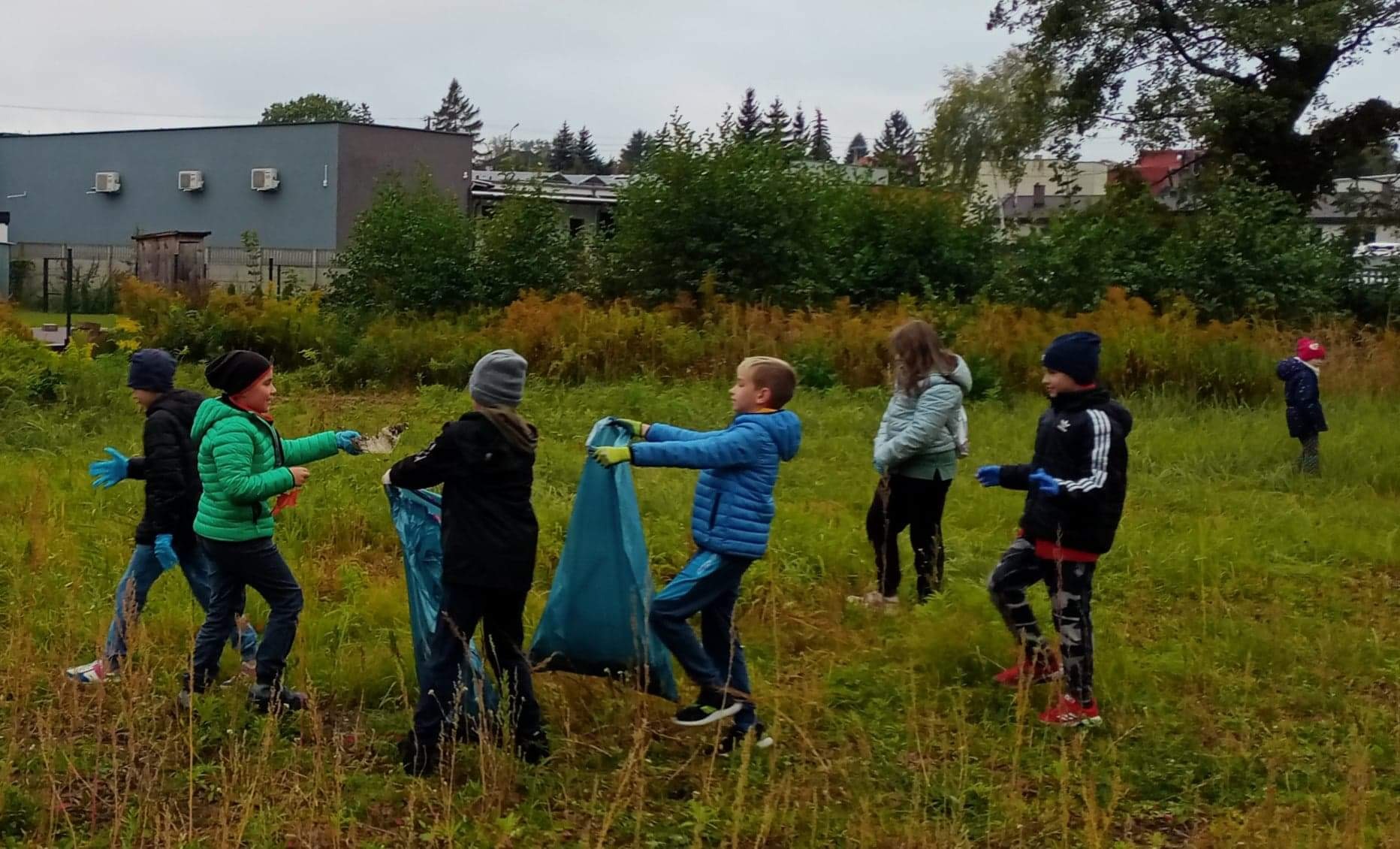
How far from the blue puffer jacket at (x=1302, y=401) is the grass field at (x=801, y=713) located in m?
1.58

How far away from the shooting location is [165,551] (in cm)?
491

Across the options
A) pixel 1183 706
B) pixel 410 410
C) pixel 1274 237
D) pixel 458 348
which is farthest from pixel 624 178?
pixel 1183 706

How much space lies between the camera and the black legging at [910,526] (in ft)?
21.2

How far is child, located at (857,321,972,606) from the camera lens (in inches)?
246

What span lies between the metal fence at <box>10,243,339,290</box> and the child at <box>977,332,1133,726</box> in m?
27.0

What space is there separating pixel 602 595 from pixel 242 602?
1.49 meters

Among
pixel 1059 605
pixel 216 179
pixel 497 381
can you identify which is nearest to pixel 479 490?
pixel 497 381

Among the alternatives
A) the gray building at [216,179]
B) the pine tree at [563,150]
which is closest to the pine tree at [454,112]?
the pine tree at [563,150]

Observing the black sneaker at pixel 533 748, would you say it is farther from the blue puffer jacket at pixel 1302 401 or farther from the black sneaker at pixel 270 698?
the blue puffer jacket at pixel 1302 401

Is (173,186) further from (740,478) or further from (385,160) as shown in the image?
(740,478)

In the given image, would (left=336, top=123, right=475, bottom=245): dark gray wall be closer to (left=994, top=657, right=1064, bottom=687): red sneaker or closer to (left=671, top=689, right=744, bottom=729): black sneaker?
(left=994, top=657, right=1064, bottom=687): red sneaker

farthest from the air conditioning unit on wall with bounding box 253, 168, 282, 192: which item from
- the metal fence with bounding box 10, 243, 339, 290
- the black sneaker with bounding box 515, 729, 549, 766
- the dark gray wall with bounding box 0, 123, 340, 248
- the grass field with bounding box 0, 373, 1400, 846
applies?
the black sneaker with bounding box 515, 729, 549, 766

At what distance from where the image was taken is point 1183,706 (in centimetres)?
510

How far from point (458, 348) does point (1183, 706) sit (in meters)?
11.4
